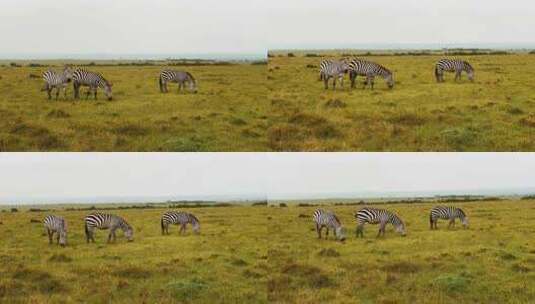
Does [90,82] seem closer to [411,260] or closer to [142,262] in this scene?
[142,262]

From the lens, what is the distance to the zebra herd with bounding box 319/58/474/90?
16.5 meters

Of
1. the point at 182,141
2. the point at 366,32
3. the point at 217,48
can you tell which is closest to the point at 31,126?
the point at 182,141

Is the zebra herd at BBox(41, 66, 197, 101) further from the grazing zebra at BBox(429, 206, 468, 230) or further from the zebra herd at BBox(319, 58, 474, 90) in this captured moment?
the grazing zebra at BBox(429, 206, 468, 230)

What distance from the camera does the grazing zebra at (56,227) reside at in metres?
16.6

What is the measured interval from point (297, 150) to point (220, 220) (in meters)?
2.36

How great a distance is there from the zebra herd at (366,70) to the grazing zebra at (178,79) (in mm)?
2681

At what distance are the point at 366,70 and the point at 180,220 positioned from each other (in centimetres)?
509

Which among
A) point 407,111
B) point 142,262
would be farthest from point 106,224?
point 407,111

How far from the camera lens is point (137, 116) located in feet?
51.1

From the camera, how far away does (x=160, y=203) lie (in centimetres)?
1692

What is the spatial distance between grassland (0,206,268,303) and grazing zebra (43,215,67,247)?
0.13 metres

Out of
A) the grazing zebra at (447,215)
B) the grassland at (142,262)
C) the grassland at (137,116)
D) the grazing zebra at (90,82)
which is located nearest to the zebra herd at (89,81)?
the grazing zebra at (90,82)

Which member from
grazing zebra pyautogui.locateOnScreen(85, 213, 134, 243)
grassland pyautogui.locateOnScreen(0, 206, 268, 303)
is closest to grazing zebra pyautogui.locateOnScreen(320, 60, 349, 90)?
grassland pyautogui.locateOnScreen(0, 206, 268, 303)

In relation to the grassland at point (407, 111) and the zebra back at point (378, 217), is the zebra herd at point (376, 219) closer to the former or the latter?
the zebra back at point (378, 217)
